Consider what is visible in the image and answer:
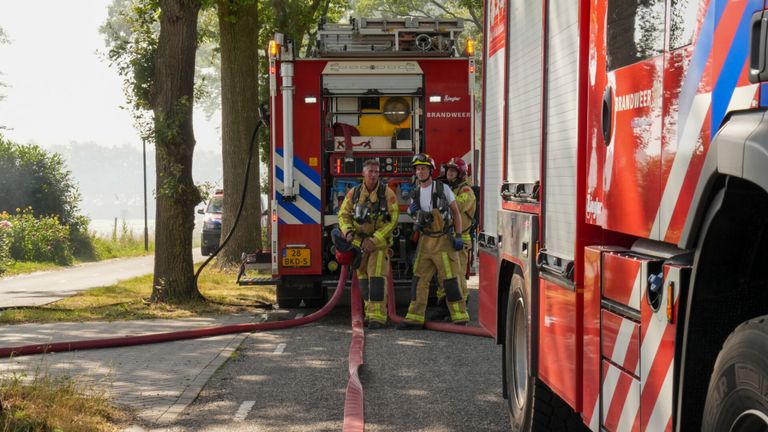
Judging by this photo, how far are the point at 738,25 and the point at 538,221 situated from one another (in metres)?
2.64

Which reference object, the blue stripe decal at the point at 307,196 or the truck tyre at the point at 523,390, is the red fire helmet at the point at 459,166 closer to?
the blue stripe decal at the point at 307,196

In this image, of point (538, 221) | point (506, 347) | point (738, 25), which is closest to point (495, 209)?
point (506, 347)

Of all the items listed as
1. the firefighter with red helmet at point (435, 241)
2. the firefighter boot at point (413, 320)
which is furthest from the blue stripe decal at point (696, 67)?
the firefighter boot at point (413, 320)

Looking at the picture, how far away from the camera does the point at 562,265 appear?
4902 millimetres

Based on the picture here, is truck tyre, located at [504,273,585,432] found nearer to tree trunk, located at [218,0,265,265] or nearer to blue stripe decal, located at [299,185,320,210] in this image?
blue stripe decal, located at [299,185,320,210]

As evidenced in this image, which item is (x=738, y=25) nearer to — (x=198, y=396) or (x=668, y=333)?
(x=668, y=333)

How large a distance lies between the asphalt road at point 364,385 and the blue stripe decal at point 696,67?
3904mm

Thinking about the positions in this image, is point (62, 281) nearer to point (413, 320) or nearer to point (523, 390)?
point (413, 320)

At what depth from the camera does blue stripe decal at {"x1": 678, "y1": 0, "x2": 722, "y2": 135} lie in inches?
127

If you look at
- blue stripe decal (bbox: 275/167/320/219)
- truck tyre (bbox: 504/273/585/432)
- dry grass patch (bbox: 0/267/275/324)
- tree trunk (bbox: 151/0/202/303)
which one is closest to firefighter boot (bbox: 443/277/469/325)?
blue stripe decal (bbox: 275/167/320/219)

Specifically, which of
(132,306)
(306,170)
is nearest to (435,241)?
(306,170)

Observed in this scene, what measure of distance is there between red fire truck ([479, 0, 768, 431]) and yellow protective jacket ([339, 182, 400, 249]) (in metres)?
6.06

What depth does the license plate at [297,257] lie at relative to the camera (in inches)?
527

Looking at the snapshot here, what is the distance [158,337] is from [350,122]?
4269mm
